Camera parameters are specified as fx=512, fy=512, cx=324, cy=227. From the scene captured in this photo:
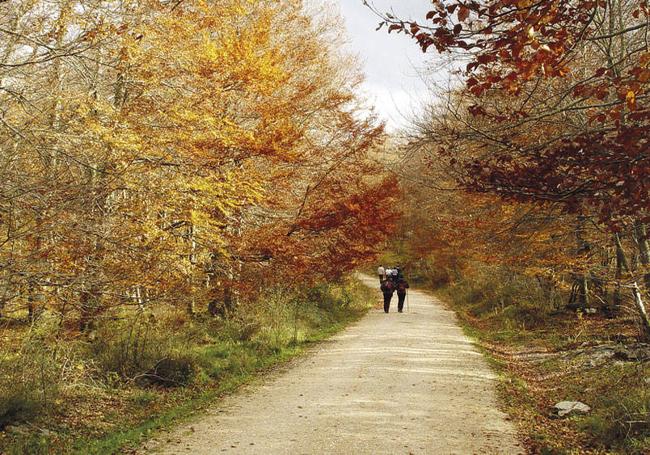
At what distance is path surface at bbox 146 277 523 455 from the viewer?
5.86 meters

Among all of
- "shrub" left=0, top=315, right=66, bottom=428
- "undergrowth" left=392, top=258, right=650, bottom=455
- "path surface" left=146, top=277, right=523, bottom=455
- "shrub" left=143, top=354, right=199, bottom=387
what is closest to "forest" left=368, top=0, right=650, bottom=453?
"undergrowth" left=392, top=258, right=650, bottom=455

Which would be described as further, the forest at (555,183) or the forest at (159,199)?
the forest at (159,199)

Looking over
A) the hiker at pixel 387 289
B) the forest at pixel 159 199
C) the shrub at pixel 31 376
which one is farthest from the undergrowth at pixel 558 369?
the shrub at pixel 31 376

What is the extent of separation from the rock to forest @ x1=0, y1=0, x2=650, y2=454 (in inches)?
7.1

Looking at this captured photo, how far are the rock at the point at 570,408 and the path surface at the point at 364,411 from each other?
2.96 ft

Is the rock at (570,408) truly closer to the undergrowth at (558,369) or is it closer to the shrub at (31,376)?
the undergrowth at (558,369)

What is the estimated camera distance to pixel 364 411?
716cm

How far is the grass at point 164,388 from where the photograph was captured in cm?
625

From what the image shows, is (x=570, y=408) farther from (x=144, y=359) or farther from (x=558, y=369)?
(x=144, y=359)

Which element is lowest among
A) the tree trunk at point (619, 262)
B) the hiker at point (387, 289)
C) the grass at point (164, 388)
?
the grass at point (164, 388)

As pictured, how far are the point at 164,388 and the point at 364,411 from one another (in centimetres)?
378

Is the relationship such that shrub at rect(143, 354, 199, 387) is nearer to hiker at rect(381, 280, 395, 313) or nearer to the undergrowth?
the undergrowth

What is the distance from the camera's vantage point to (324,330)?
622 inches

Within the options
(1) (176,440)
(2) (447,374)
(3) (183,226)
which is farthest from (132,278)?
(2) (447,374)
